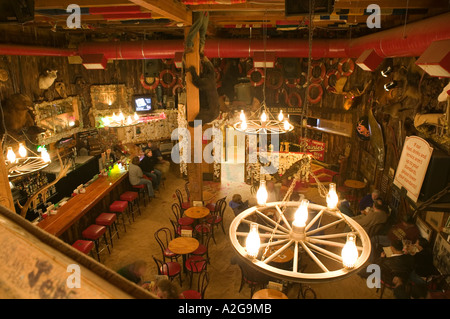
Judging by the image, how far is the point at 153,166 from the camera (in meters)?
10.6

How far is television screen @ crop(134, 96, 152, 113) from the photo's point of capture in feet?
37.2

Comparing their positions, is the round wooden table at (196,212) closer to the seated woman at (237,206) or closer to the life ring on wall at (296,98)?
the seated woman at (237,206)

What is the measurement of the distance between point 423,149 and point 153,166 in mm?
8184

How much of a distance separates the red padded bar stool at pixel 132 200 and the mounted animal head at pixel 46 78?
3.50 metres

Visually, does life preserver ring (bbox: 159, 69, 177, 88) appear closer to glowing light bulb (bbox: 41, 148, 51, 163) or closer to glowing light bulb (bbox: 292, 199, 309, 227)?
glowing light bulb (bbox: 41, 148, 51, 163)

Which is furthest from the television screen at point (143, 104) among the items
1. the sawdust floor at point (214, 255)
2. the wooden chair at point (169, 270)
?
the wooden chair at point (169, 270)

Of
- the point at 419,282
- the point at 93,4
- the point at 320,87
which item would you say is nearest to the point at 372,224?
the point at 419,282

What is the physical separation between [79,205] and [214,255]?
3.15m

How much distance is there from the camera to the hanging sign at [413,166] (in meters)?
4.09

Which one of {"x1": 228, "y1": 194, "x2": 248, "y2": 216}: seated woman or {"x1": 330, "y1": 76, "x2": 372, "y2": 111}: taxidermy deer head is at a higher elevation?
{"x1": 330, "y1": 76, "x2": 372, "y2": 111}: taxidermy deer head

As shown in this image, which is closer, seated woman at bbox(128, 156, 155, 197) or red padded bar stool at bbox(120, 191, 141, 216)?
red padded bar stool at bbox(120, 191, 141, 216)

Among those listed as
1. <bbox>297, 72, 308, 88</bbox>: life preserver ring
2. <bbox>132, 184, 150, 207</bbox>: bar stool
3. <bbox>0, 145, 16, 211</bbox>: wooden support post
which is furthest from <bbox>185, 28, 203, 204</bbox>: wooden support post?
<bbox>297, 72, 308, 88</bbox>: life preserver ring

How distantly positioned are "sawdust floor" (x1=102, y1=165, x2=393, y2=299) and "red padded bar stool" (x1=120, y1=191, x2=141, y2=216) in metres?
0.23
